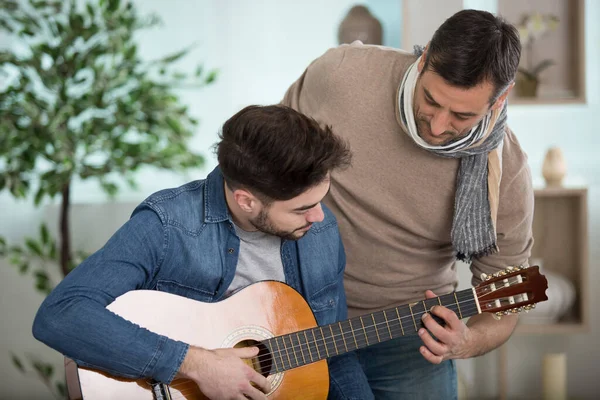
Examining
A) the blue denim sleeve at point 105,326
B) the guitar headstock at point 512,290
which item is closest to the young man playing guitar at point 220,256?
the blue denim sleeve at point 105,326

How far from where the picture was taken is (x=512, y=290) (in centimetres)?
150

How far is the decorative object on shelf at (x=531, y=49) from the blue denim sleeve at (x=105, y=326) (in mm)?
1902

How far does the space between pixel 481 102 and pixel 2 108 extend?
1.76m

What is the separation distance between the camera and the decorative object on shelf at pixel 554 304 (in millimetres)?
2719

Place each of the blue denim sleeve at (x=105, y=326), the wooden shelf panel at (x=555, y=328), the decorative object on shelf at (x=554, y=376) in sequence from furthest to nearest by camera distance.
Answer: the decorative object on shelf at (x=554, y=376)
the wooden shelf panel at (x=555, y=328)
the blue denim sleeve at (x=105, y=326)

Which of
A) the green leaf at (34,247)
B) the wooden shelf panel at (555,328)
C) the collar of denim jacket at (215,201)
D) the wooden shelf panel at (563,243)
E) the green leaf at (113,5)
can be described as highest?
the green leaf at (113,5)

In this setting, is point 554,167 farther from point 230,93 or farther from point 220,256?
point 220,256

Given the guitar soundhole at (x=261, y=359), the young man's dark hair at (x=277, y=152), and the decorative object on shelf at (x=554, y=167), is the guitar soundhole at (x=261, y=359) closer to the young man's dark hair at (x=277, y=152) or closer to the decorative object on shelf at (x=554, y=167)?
the young man's dark hair at (x=277, y=152)

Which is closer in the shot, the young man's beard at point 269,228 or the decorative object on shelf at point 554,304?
the young man's beard at point 269,228

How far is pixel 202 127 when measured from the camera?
3.25 metres

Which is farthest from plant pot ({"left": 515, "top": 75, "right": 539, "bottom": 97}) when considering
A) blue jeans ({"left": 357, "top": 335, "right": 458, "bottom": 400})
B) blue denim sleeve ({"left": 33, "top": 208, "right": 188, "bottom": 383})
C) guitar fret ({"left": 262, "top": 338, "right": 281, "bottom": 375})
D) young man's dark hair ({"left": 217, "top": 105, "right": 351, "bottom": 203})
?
blue denim sleeve ({"left": 33, "top": 208, "right": 188, "bottom": 383})

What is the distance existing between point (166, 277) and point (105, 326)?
18 cm

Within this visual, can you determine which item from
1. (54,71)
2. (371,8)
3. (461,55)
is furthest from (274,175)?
A: (371,8)

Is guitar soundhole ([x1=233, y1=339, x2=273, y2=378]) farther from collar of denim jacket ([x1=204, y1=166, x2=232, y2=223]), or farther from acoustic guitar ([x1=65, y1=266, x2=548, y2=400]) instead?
collar of denim jacket ([x1=204, y1=166, x2=232, y2=223])
